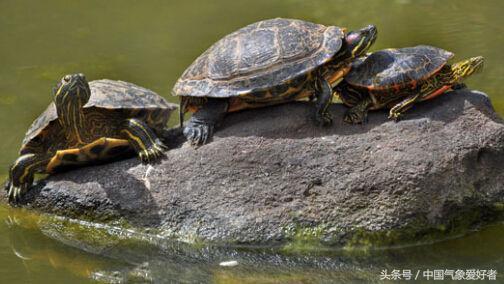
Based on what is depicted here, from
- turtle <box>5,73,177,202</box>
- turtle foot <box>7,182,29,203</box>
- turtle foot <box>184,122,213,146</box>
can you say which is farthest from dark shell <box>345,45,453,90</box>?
turtle foot <box>7,182,29,203</box>

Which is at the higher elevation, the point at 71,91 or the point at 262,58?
the point at 262,58

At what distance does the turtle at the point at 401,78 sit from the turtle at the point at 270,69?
7.9 inches

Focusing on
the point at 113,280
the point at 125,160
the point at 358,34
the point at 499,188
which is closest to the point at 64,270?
the point at 113,280

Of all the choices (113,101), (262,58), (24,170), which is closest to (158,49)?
(113,101)

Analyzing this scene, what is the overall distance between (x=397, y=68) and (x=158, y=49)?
6.44 metres

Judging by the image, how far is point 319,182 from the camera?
5.59m

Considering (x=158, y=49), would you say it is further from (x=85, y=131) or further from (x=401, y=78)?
(x=401, y=78)

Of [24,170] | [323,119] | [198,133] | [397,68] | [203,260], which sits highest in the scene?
[397,68]

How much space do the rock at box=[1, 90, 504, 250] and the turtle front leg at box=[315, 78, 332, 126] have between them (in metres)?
0.09

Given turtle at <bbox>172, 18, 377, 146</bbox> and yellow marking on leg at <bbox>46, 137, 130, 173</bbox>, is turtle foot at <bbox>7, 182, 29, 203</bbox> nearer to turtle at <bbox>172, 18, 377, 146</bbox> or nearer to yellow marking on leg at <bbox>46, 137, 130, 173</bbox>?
yellow marking on leg at <bbox>46, 137, 130, 173</bbox>

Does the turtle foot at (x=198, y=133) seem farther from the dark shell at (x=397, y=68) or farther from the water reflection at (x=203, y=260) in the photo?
the dark shell at (x=397, y=68)

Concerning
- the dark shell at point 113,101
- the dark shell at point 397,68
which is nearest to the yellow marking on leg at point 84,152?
the dark shell at point 113,101

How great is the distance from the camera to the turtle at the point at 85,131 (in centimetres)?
604

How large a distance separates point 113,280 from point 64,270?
1.60 ft
